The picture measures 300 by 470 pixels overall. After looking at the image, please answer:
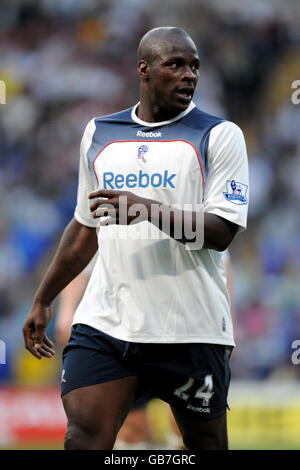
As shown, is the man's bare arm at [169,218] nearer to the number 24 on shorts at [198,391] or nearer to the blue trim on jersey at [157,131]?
the blue trim on jersey at [157,131]

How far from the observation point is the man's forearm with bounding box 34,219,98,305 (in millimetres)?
4297

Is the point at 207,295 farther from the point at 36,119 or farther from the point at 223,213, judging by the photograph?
the point at 36,119

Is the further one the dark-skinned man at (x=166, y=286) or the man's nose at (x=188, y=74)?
the man's nose at (x=188, y=74)

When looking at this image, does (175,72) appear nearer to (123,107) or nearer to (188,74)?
(188,74)

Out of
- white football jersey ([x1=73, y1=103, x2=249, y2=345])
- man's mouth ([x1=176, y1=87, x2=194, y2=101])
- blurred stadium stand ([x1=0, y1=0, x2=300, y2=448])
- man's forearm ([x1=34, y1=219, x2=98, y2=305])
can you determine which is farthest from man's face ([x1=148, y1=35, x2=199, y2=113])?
blurred stadium stand ([x1=0, y1=0, x2=300, y2=448])

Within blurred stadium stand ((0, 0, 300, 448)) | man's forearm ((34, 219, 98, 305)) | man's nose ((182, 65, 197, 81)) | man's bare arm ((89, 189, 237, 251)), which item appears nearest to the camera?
man's bare arm ((89, 189, 237, 251))

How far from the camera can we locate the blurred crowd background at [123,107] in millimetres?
10891

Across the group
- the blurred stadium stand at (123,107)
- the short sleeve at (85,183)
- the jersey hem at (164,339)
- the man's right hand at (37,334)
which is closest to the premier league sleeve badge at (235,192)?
the jersey hem at (164,339)

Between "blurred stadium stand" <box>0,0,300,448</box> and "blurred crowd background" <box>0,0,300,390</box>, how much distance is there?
0.05 ft

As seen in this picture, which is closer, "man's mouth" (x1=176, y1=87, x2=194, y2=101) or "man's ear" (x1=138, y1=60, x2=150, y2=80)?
"man's mouth" (x1=176, y1=87, x2=194, y2=101)

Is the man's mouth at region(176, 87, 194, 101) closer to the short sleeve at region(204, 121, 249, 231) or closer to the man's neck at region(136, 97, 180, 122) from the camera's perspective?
the man's neck at region(136, 97, 180, 122)

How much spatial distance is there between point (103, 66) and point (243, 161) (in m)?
8.69
